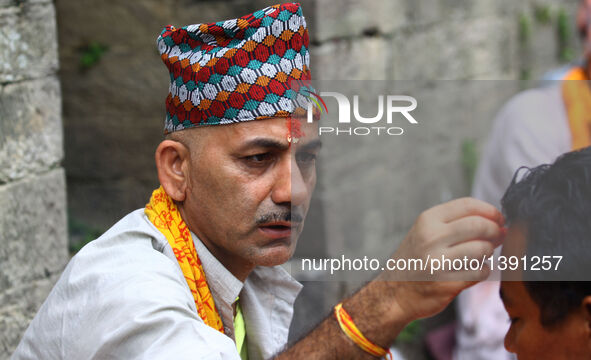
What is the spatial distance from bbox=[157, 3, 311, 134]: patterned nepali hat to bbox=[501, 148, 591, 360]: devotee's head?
23.0 inches

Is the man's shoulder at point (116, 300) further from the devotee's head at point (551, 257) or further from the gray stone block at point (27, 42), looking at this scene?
the gray stone block at point (27, 42)

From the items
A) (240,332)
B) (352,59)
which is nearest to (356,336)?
(240,332)

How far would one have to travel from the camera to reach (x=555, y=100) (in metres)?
3.82

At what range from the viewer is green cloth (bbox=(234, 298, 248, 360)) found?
7.14ft

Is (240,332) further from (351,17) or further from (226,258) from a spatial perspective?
(351,17)

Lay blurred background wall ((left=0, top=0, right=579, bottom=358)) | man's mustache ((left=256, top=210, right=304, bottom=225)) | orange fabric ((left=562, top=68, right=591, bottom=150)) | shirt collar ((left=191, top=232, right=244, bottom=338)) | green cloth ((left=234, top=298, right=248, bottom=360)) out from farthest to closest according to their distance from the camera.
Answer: orange fabric ((left=562, top=68, right=591, bottom=150)) → blurred background wall ((left=0, top=0, right=579, bottom=358)) → green cloth ((left=234, top=298, right=248, bottom=360)) → shirt collar ((left=191, top=232, right=244, bottom=338)) → man's mustache ((left=256, top=210, right=304, bottom=225))

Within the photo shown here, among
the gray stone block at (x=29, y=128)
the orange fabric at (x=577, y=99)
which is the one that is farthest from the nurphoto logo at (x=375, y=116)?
the orange fabric at (x=577, y=99)

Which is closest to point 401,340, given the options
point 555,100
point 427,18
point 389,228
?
point 555,100

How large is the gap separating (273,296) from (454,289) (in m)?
0.86

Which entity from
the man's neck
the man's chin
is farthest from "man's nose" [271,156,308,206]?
the man's neck

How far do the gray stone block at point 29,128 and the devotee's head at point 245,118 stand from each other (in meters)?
0.83

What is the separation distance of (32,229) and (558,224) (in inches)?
69.3

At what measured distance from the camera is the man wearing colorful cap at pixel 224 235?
60.6 inches

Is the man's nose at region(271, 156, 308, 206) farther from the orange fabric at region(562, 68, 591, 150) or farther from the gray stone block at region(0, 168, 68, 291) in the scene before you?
the orange fabric at region(562, 68, 591, 150)
